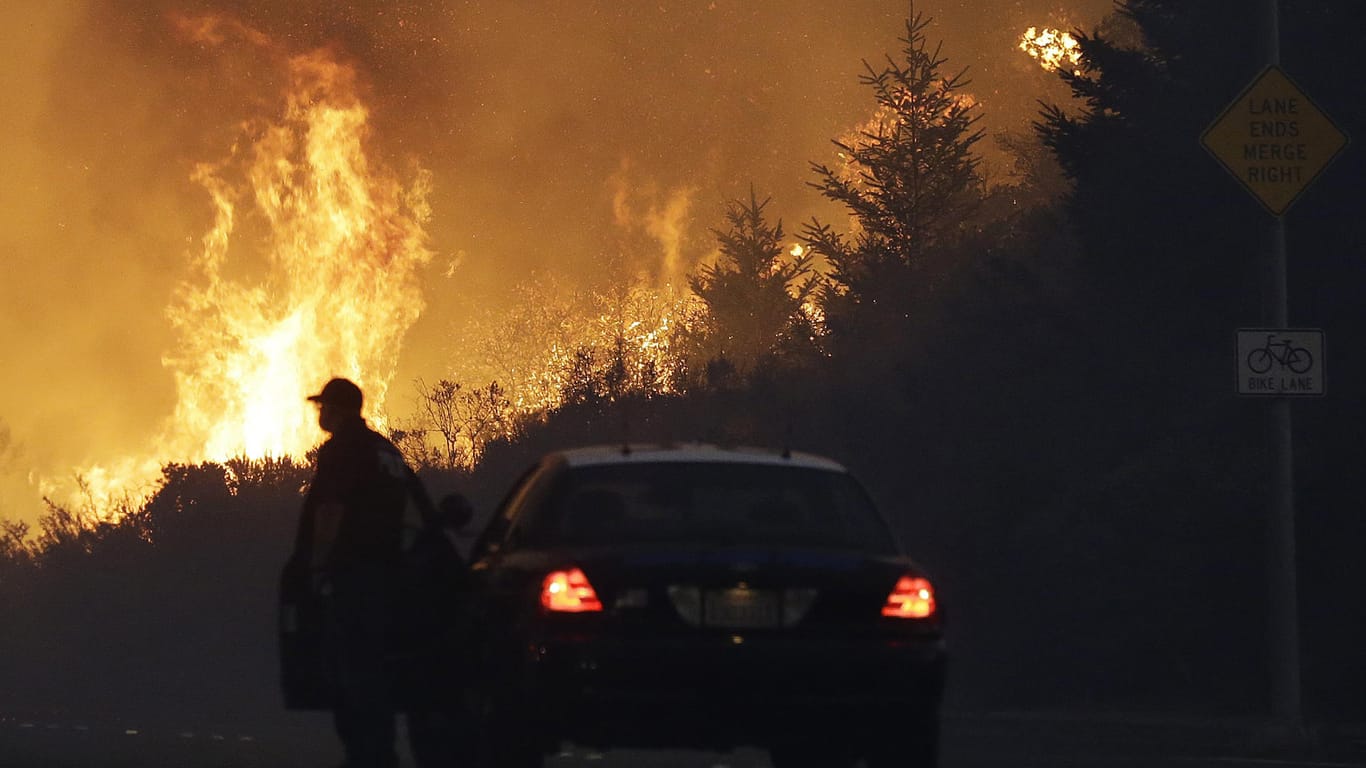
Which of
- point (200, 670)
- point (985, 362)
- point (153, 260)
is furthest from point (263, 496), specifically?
point (985, 362)

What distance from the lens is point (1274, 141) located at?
1850 centimetres

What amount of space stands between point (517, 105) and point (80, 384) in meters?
37.7

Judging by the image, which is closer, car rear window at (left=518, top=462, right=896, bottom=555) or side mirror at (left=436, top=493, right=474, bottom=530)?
car rear window at (left=518, top=462, right=896, bottom=555)

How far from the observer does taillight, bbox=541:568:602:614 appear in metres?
11.0

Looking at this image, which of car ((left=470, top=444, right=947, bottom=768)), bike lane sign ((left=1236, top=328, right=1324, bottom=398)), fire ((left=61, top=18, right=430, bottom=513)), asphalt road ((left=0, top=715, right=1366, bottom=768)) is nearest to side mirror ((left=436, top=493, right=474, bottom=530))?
car ((left=470, top=444, right=947, bottom=768))

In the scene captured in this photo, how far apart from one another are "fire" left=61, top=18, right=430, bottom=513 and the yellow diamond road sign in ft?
263

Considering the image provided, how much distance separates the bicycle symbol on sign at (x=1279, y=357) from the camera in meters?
18.2

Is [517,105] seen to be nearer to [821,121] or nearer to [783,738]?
[821,121]

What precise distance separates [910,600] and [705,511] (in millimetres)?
1420

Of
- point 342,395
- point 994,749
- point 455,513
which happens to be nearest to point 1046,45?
point 994,749

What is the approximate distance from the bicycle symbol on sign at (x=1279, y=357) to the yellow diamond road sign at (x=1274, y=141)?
3.17ft

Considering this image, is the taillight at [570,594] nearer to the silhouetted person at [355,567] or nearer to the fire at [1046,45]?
the silhouetted person at [355,567]

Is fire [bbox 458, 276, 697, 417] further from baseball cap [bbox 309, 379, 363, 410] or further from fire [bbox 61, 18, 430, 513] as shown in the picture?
baseball cap [bbox 309, 379, 363, 410]

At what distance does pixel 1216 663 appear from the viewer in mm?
30641
